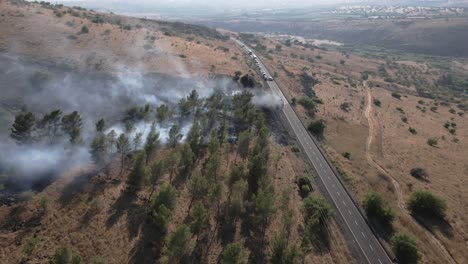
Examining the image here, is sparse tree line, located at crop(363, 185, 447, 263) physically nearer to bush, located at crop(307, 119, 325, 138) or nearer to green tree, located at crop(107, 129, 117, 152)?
bush, located at crop(307, 119, 325, 138)

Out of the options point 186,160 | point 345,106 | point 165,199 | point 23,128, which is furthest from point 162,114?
point 345,106

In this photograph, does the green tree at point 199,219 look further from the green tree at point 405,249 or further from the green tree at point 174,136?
the green tree at point 405,249

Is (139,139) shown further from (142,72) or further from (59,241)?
(142,72)

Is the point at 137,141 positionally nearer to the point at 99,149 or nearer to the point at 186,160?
the point at 99,149

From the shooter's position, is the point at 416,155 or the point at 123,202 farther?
the point at 416,155

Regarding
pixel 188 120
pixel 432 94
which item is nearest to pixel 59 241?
pixel 188 120

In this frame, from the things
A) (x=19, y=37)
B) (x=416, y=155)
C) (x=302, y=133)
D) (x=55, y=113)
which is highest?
(x=19, y=37)

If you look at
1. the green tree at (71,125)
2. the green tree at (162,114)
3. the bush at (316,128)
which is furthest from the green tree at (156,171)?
the bush at (316,128)
